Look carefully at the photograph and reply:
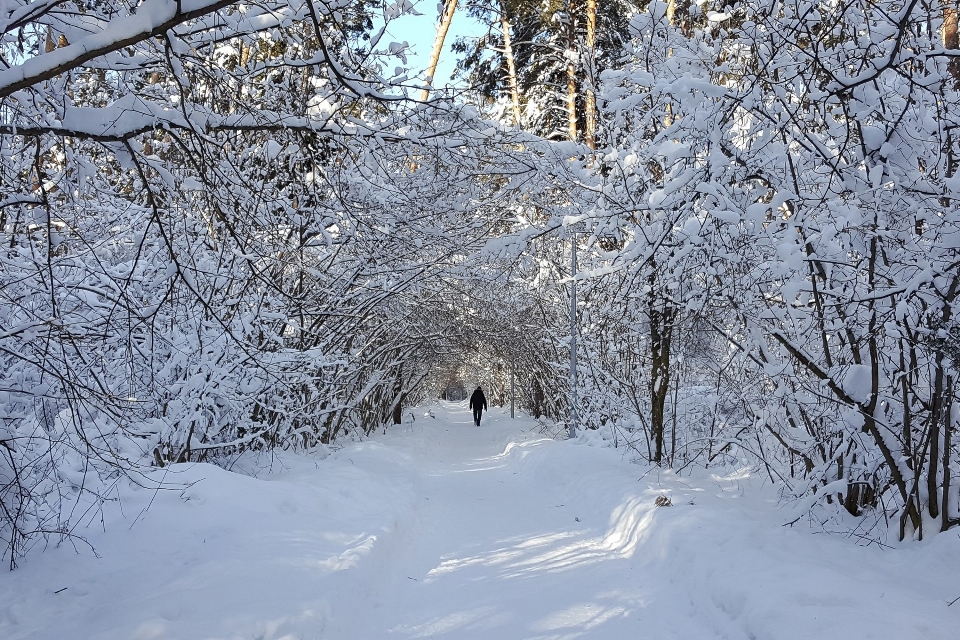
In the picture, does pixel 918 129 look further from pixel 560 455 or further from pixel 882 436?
pixel 560 455

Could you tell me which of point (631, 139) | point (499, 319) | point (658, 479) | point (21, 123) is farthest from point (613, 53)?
point (21, 123)

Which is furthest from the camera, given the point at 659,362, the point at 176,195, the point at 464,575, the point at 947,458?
the point at 659,362

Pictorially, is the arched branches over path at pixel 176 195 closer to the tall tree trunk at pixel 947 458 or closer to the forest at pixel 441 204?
the forest at pixel 441 204

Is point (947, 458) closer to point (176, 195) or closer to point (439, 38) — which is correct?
point (176, 195)

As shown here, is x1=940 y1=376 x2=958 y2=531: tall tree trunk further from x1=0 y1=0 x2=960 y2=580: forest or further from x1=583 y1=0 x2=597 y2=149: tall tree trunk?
x1=583 y1=0 x2=597 y2=149: tall tree trunk

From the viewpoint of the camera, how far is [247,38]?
15.1ft

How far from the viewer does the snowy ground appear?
3902 mm

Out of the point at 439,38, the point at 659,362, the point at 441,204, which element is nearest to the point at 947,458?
the point at 659,362

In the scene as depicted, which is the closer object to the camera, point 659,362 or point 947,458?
point 947,458

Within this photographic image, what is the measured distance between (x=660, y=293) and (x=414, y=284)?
4424 mm

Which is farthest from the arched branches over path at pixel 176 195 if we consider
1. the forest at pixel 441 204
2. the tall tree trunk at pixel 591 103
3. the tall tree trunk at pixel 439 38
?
the tall tree trunk at pixel 591 103

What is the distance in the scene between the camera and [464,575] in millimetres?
5785

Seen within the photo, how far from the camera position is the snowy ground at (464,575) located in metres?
3.90

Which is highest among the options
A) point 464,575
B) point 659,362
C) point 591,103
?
point 591,103
